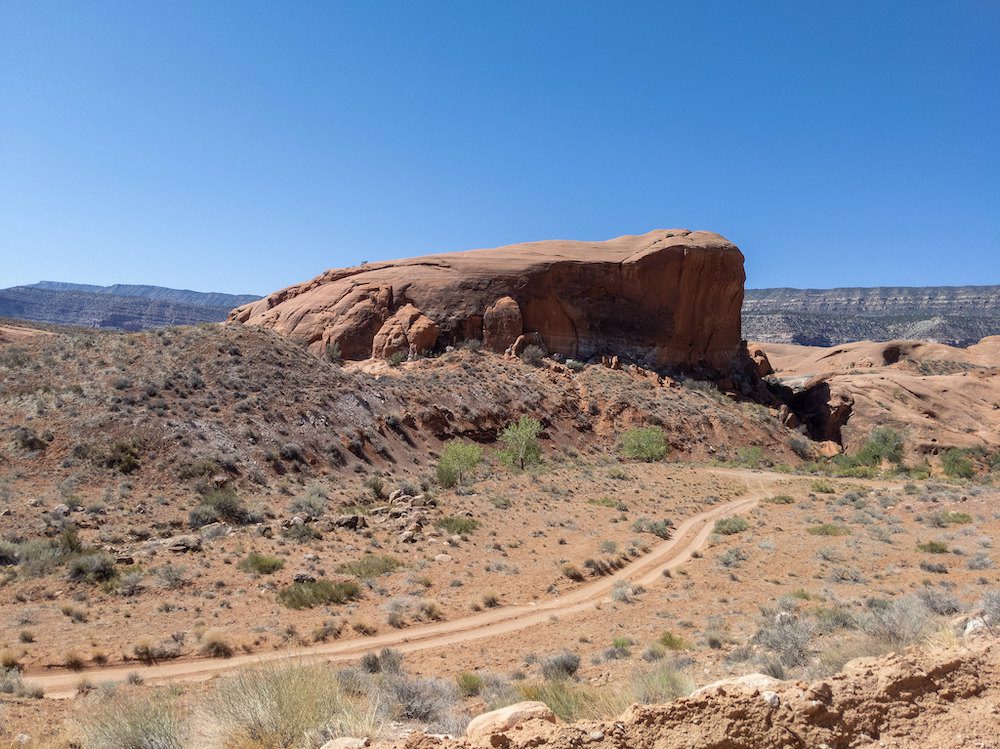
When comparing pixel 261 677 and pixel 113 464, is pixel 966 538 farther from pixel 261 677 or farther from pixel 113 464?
pixel 113 464

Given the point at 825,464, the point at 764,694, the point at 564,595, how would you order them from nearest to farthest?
the point at 764,694
the point at 564,595
the point at 825,464

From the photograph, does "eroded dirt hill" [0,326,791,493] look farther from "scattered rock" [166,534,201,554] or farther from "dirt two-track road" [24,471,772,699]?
"dirt two-track road" [24,471,772,699]

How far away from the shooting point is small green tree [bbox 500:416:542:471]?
32.5m

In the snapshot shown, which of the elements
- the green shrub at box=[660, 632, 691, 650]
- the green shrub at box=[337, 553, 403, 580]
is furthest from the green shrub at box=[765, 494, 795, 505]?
the green shrub at box=[660, 632, 691, 650]

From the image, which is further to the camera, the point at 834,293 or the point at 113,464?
the point at 834,293

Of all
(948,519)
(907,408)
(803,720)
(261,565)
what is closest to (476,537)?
(261,565)

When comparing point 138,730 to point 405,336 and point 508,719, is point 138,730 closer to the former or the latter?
point 508,719

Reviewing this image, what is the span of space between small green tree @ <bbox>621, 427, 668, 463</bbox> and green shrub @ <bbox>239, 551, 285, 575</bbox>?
26.7 metres

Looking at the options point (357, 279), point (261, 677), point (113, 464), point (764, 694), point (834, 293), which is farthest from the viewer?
point (834, 293)

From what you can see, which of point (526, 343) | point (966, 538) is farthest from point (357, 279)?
point (966, 538)

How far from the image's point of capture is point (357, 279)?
164ft

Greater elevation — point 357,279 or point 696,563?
point 357,279

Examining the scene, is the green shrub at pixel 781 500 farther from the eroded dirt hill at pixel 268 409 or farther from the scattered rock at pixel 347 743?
the scattered rock at pixel 347 743

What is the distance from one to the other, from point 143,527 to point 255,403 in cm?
1074
